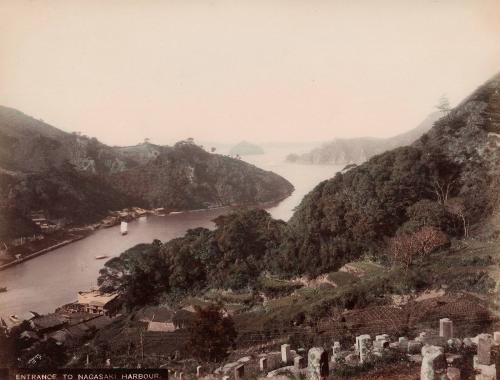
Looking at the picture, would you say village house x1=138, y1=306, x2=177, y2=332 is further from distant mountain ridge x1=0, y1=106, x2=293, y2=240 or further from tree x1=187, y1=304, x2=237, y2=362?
distant mountain ridge x1=0, y1=106, x2=293, y2=240

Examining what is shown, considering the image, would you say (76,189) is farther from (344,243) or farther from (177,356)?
(344,243)

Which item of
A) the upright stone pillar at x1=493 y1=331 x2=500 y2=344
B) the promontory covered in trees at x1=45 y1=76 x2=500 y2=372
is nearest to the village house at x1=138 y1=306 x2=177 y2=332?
the promontory covered in trees at x1=45 y1=76 x2=500 y2=372

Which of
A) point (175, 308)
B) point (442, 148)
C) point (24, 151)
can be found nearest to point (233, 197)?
point (175, 308)

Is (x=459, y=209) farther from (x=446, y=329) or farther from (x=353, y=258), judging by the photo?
(x=446, y=329)

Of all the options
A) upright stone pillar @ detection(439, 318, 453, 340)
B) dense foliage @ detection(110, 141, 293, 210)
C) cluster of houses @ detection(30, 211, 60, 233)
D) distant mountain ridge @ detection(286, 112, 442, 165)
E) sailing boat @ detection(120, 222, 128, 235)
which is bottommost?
upright stone pillar @ detection(439, 318, 453, 340)

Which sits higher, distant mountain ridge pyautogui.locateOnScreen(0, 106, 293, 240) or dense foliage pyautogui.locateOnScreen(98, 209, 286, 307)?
distant mountain ridge pyautogui.locateOnScreen(0, 106, 293, 240)

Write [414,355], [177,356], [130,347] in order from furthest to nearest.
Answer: [130,347], [177,356], [414,355]

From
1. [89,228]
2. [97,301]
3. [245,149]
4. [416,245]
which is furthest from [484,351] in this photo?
[89,228]
